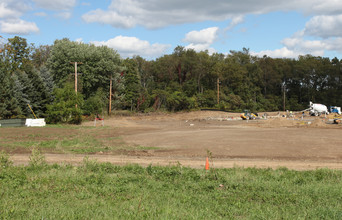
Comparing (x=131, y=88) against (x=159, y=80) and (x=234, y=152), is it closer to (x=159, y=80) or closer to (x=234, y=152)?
(x=159, y=80)

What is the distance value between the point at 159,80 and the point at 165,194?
78.1 m

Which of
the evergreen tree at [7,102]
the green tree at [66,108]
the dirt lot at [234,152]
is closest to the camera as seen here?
the dirt lot at [234,152]

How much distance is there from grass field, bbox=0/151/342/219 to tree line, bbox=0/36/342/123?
125ft

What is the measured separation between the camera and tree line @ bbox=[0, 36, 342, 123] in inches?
2127

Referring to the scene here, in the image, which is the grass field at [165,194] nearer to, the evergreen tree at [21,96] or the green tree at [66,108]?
the green tree at [66,108]

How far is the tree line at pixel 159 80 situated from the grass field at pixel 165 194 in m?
38.1

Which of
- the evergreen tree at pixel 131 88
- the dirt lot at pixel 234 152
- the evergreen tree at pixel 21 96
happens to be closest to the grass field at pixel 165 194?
the dirt lot at pixel 234 152

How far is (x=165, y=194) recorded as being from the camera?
9891 mm

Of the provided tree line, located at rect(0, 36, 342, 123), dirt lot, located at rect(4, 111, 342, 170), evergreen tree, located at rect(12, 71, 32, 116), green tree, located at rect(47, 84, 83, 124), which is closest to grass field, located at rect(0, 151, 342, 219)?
dirt lot, located at rect(4, 111, 342, 170)

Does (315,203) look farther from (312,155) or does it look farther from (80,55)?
(80,55)

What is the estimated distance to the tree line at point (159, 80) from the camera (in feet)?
177

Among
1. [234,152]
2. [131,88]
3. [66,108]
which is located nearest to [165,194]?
[234,152]

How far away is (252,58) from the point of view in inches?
3939

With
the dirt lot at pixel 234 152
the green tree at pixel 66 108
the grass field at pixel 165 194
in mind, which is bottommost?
the dirt lot at pixel 234 152
